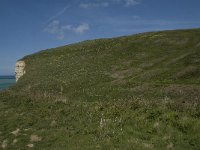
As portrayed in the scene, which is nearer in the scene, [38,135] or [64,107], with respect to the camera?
[38,135]

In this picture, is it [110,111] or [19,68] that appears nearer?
[110,111]

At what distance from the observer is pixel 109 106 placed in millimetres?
26328

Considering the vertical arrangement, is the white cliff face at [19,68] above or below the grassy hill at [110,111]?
above

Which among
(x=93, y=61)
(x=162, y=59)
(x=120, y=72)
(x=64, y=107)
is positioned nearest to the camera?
(x=64, y=107)

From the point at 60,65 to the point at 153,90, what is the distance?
44778 mm

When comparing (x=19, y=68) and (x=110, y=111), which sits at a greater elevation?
(x=19, y=68)

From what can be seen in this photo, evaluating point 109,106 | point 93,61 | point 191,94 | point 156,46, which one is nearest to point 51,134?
point 109,106

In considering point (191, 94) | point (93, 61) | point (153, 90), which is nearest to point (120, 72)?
point (93, 61)

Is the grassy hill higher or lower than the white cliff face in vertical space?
lower

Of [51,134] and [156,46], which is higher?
[156,46]

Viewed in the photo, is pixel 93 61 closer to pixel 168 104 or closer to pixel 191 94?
pixel 191 94

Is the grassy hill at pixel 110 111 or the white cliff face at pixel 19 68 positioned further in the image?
the white cliff face at pixel 19 68

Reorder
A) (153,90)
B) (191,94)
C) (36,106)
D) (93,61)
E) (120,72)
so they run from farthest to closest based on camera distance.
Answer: (93,61)
(120,72)
(153,90)
(191,94)
(36,106)

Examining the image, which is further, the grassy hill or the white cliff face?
the white cliff face
